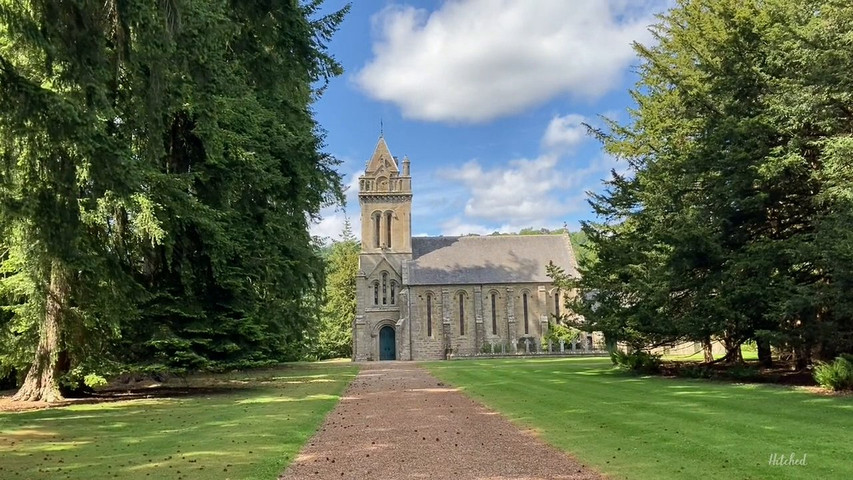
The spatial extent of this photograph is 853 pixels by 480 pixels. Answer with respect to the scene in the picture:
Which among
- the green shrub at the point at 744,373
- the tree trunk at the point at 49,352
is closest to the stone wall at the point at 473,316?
the green shrub at the point at 744,373

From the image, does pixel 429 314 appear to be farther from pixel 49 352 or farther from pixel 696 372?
pixel 49 352

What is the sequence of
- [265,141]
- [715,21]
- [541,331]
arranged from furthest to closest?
[541,331] < [715,21] < [265,141]

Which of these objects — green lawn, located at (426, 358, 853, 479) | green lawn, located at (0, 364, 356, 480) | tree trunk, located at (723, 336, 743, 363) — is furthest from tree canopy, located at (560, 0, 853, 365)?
green lawn, located at (0, 364, 356, 480)

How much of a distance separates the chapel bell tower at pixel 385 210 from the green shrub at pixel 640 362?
3268cm

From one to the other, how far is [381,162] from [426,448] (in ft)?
160

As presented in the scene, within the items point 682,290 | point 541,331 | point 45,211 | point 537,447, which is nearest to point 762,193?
point 682,290

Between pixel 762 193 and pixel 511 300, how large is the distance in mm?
36920

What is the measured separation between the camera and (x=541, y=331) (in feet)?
174

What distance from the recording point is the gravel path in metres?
7.21

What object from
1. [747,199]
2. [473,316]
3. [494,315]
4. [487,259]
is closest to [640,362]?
[747,199]

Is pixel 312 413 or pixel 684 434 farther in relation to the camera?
pixel 312 413

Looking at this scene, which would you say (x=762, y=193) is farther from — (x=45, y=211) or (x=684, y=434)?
(x=45, y=211)

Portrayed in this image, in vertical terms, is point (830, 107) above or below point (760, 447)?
above

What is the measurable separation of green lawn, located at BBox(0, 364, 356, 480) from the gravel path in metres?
0.50
